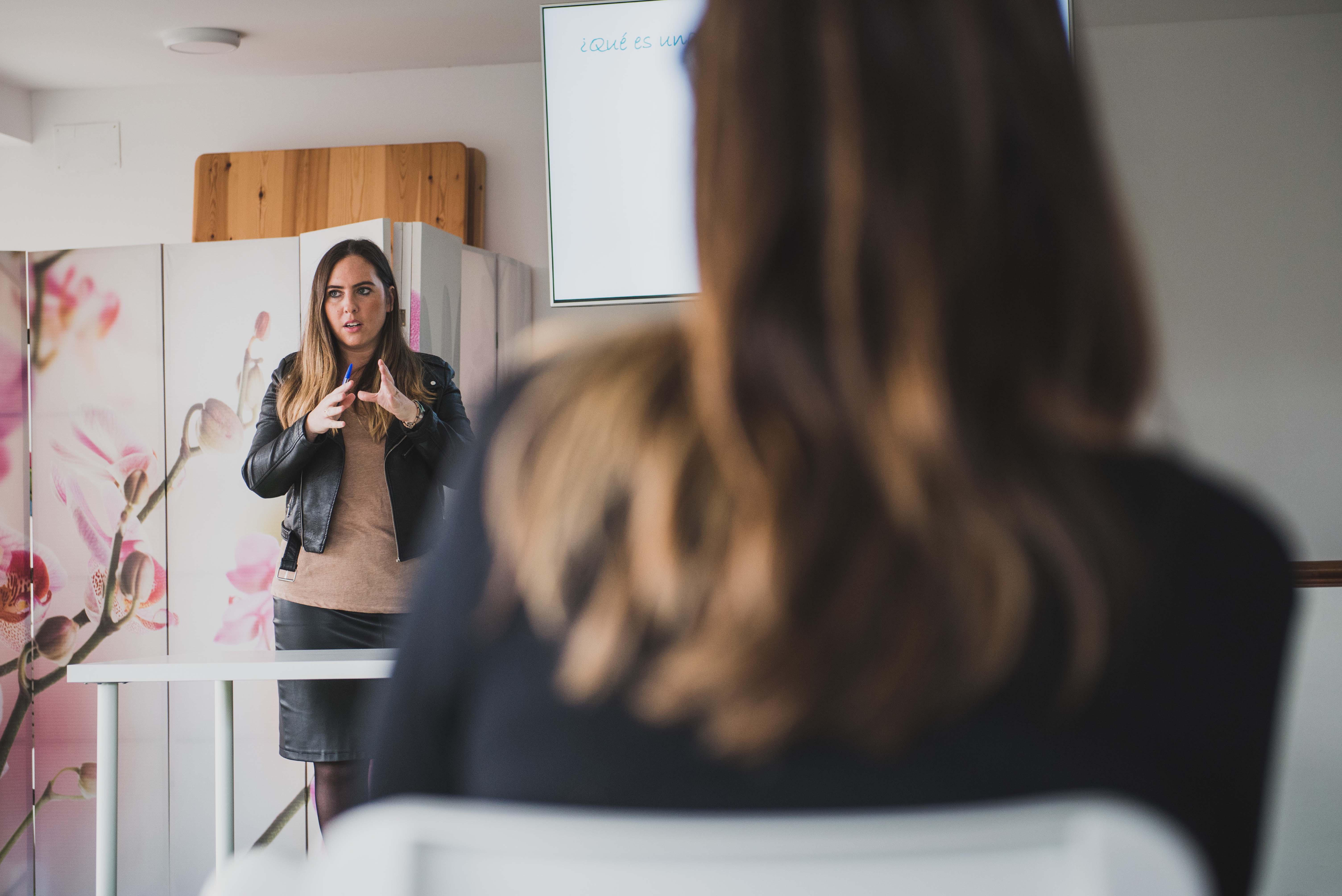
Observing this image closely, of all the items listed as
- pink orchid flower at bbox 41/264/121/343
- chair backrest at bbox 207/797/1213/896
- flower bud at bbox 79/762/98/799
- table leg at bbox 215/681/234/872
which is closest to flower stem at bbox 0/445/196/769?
flower bud at bbox 79/762/98/799

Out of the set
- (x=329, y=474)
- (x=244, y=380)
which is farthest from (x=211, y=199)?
(x=329, y=474)

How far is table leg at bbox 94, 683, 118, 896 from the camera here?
6.03 ft

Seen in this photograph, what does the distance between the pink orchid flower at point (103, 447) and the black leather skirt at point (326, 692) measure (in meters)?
1.18

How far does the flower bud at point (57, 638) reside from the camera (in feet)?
11.3

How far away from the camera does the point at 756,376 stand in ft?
1.58

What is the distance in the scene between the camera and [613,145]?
2.48 metres

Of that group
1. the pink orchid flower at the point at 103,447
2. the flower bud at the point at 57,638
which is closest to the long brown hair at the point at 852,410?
the pink orchid flower at the point at 103,447

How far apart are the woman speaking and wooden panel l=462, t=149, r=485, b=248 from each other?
5.21 feet

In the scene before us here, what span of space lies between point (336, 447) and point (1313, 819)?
2.53 metres

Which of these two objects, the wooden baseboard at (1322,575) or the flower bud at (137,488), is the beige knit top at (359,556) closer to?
the flower bud at (137,488)

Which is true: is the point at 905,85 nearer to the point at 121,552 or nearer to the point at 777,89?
the point at 777,89

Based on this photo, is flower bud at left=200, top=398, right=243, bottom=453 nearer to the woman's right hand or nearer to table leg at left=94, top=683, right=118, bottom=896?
the woman's right hand

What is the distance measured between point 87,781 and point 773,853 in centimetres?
375

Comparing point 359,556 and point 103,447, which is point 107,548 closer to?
point 103,447
